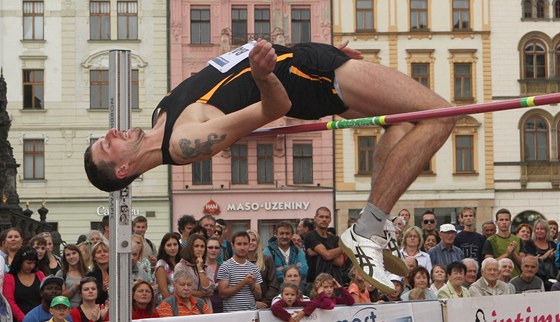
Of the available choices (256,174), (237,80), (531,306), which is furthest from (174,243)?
(256,174)

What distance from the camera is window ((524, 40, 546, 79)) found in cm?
3588

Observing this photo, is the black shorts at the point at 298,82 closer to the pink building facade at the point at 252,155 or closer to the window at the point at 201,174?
the pink building facade at the point at 252,155

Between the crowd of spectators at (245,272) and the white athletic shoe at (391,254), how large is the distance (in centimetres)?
276

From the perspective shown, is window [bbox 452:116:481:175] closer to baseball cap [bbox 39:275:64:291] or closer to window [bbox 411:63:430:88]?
window [bbox 411:63:430:88]

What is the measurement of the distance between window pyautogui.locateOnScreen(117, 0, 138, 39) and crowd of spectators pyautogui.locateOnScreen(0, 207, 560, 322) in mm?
23763

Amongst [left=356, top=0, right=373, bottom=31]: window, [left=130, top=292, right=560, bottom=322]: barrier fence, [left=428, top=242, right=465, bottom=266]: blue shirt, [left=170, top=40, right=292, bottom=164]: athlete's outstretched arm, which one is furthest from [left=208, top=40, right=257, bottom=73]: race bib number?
[left=356, top=0, right=373, bottom=31]: window

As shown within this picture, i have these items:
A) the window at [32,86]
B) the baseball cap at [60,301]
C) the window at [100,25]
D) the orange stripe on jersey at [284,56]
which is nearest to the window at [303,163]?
the window at [100,25]

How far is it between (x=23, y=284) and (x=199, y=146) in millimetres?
4553

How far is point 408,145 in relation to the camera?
587 centimetres

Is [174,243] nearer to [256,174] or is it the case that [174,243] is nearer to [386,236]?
[386,236]

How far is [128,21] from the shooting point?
1409 inches

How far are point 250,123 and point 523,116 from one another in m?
31.5

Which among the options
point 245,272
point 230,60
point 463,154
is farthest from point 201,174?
point 230,60

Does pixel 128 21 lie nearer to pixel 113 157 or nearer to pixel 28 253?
pixel 28 253
